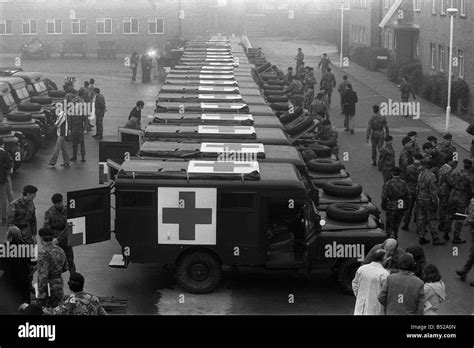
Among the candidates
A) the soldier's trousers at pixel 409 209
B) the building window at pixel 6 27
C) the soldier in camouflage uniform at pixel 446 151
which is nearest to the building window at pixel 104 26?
the building window at pixel 6 27

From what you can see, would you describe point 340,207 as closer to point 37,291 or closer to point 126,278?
point 126,278

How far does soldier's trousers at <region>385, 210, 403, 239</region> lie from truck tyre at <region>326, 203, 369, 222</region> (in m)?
2.63

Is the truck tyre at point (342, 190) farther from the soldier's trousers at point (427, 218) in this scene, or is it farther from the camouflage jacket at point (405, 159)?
the camouflage jacket at point (405, 159)

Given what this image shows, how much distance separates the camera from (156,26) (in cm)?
6956

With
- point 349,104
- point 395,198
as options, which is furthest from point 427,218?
point 349,104

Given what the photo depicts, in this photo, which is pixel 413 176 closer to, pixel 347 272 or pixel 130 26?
pixel 347 272

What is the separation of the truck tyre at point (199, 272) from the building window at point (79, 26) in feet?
181

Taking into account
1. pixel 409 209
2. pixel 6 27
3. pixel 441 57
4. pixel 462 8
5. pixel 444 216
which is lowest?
pixel 444 216

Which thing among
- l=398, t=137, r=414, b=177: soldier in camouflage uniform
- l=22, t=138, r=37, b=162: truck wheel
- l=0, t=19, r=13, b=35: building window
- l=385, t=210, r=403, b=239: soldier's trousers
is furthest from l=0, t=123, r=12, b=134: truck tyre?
l=0, t=19, r=13, b=35: building window

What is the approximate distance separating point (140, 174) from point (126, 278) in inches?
74.7

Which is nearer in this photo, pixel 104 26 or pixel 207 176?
pixel 207 176

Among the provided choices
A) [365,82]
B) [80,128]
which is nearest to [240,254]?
[80,128]

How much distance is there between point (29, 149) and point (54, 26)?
43214 mm

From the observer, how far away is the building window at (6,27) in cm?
6825
